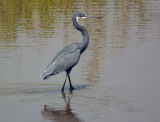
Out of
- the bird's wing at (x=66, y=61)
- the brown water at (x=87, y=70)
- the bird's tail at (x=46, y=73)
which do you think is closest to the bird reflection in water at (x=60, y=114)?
the brown water at (x=87, y=70)

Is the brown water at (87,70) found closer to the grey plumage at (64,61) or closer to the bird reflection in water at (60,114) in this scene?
the bird reflection in water at (60,114)

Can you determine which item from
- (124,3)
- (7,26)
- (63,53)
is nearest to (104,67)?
(63,53)

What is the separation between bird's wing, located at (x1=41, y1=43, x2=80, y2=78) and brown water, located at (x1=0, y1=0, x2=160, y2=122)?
386mm

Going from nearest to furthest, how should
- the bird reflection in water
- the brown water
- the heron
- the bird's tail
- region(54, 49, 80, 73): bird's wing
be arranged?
the bird reflection in water < the brown water < the bird's tail < the heron < region(54, 49, 80, 73): bird's wing

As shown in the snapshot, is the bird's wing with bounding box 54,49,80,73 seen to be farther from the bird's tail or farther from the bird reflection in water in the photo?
the bird reflection in water

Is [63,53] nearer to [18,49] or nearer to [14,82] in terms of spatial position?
[14,82]

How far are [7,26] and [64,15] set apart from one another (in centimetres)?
422

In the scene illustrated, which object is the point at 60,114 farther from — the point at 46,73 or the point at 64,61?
the point at 64,61

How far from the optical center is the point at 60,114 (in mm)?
9086

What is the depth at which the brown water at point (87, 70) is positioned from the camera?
30.1 ft

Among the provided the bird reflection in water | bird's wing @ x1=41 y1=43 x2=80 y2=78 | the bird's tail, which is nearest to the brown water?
the bird reflection in water

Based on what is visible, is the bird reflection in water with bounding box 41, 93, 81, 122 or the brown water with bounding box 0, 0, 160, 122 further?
the brown water with bounding box 0, 0, 160, 122

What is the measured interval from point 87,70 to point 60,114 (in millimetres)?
3526

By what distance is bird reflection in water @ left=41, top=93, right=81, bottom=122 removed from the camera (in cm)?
874
